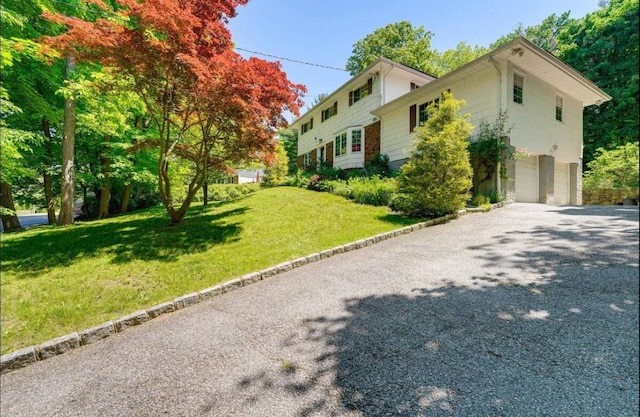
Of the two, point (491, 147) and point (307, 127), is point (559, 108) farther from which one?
point (307, 127)

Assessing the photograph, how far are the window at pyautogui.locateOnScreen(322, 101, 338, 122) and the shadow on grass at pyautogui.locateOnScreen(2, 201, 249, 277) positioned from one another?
13947mm

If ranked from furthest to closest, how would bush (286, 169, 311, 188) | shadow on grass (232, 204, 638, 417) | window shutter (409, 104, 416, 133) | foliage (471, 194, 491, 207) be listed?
bush (286, 169, 311, 188) → window shutter (409, 104, 416, 133) → foliage (471, 194, 491, 207) → shadow on grass (232, 204, 638, 417)

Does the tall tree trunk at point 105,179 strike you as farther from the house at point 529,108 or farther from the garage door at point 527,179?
the garage door at point 527,179

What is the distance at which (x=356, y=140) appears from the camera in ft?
54.3

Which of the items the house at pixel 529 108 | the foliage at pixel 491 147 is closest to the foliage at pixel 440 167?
the house at pixel 529 108

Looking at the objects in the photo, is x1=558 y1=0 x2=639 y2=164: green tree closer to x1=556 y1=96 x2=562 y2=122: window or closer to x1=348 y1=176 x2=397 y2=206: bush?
x1=348 y1=176 x2=397 y2=206: bush

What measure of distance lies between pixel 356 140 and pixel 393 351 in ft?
50.5

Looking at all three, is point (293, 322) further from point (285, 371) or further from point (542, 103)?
point (542, 103)

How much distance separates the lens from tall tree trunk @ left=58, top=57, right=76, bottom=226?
6430mm

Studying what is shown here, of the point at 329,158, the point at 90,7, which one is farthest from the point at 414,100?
the point at 90,7

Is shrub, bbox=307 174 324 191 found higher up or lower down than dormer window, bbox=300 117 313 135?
lower down

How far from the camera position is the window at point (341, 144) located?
17122mm

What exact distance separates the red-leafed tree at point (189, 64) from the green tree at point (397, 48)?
17315 millimetres

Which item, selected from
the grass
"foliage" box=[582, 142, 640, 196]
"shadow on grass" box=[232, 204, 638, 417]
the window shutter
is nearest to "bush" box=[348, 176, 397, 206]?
the grass
